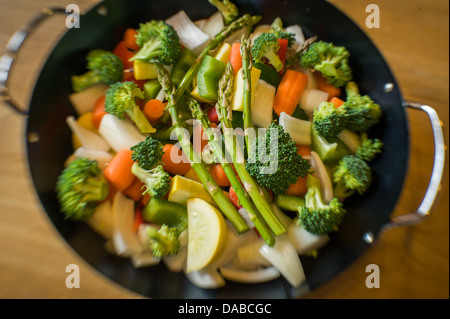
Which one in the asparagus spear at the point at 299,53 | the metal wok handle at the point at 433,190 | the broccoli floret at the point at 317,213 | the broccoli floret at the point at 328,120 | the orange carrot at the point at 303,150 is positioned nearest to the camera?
the metal wok handle at the point at 433,190

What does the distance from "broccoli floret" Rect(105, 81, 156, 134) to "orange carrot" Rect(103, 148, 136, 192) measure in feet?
0.55

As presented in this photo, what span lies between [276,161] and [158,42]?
3.03 feet

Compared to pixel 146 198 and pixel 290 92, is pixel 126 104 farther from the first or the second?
pixel 290 92

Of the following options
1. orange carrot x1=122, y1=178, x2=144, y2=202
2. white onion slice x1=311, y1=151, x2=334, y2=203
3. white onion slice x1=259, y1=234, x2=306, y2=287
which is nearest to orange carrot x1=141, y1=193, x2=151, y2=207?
orange carrot x1=122, y1=178, x2=144, y2=202

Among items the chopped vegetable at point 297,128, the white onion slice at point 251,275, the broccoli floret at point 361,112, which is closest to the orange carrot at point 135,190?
the white onion slice at point 251,275

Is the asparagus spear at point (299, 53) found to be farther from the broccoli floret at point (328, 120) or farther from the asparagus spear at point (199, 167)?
the asparagus spear at point (199, 167)

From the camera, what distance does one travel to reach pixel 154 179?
1516 mm

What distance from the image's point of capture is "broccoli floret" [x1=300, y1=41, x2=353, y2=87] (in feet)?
5.50

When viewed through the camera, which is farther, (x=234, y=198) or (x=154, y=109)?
(x=154, y=109)

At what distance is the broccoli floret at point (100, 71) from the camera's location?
1716 mm

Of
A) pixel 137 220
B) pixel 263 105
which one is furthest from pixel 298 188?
pixel 137 220

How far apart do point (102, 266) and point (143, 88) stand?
980mm

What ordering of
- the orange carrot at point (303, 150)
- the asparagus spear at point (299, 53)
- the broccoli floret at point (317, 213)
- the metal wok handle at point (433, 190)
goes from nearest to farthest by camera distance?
1. the metal wok handle at point (433, 190)
2. the broccoli floret at point (317, 213)
3. the orange carrot at point (303, 150)
4. the asparagus spear at point (299, 53)

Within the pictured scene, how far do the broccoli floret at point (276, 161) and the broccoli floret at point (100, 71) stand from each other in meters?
0.89
